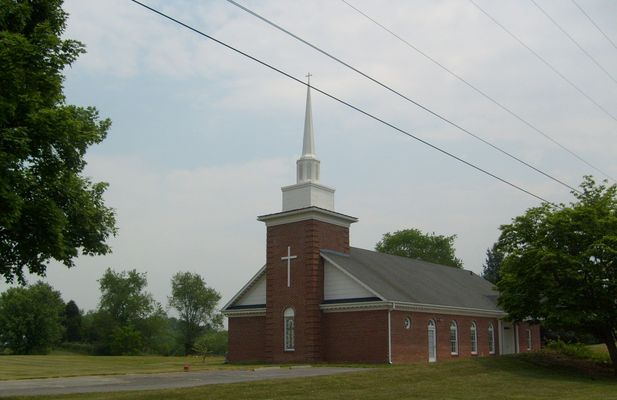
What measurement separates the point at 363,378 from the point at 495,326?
25.2 meters

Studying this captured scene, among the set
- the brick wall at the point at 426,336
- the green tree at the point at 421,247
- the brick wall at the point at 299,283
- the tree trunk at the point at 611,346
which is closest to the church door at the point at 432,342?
the brick wall at the point at 426,336

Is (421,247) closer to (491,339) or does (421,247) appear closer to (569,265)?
(491,339)

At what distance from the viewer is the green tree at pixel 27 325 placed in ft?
285

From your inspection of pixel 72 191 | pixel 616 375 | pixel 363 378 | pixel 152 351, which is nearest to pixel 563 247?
pixel 616 375

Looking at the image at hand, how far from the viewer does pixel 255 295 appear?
42.5 meters

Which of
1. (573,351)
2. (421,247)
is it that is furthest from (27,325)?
(573,351)

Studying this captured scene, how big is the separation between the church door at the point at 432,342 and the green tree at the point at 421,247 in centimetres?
4397

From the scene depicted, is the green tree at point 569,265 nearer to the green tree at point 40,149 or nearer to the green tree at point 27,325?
the green tree at point 40,149

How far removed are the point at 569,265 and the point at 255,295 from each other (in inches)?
753

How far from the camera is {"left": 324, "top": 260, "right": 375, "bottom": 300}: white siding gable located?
121 ft

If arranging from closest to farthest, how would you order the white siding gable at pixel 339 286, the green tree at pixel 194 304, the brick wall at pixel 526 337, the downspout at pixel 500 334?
1. the white siding gable at pixel 339 286
2. the downspout at pixel 500 334
3. the brick wall at pixel 526 337
4. the green tree at pixel 194 304

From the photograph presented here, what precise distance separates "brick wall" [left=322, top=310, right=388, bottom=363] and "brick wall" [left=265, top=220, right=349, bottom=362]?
0.65m

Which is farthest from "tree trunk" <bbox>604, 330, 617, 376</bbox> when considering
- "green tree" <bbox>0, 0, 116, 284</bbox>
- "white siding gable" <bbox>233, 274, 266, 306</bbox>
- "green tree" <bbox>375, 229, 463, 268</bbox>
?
"green tree" <bbox>375, 229, 463, 268</bbox>

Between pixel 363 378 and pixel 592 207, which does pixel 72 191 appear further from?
pixel 592 207
